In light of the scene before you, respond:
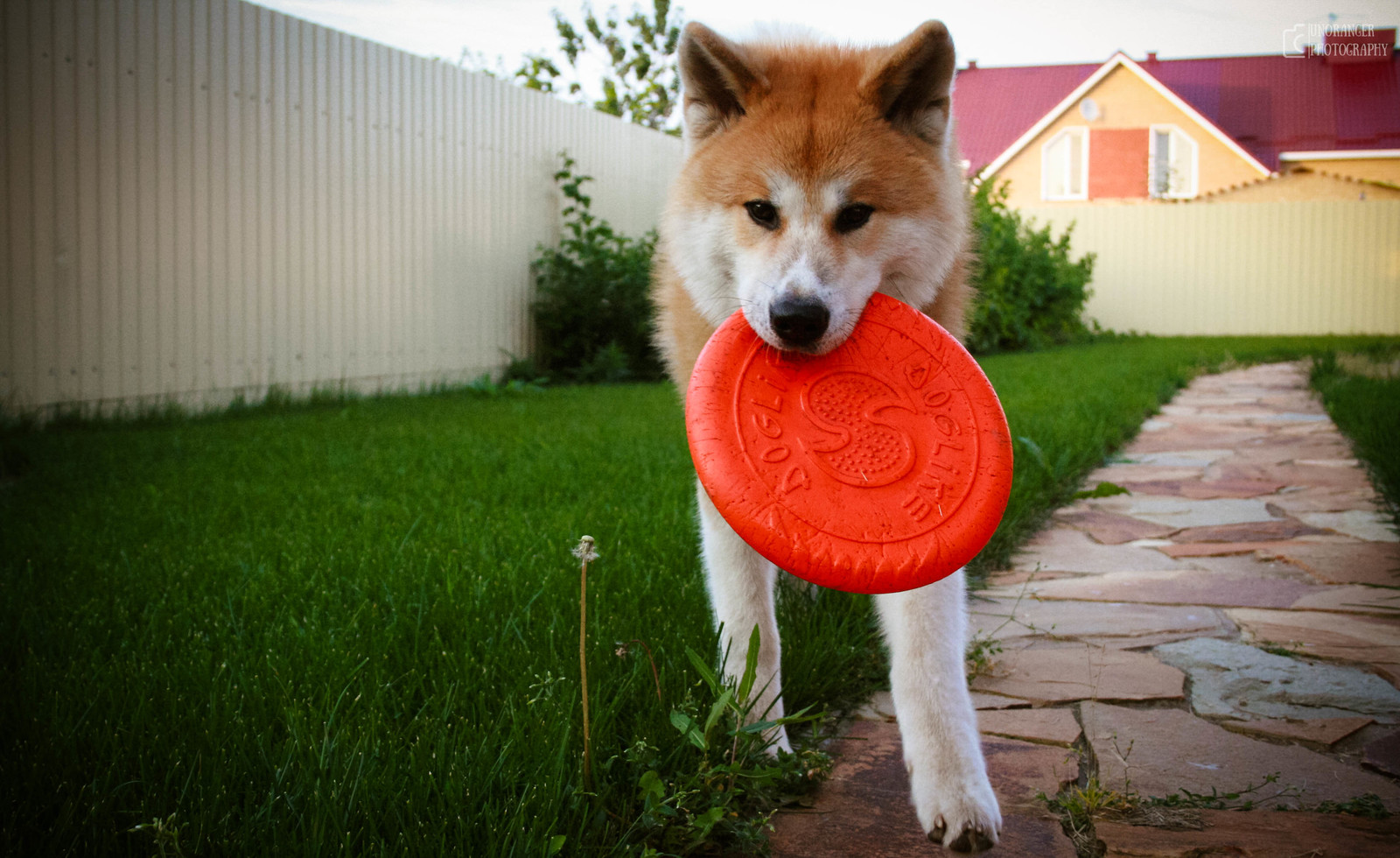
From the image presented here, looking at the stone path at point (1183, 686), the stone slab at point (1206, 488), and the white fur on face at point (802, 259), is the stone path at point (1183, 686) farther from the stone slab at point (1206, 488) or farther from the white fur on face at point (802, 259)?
→ the white fur on face at point (802, 259)

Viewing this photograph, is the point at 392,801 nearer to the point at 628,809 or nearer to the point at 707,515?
the point at 628,809

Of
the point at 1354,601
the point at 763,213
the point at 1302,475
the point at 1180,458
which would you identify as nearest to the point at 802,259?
the point at 763,213

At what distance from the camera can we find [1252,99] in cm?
2198

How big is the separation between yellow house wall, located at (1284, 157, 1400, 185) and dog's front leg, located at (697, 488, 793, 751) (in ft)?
72.1

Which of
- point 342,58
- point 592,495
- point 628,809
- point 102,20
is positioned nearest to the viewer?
point 628,809

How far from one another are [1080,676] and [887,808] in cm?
85

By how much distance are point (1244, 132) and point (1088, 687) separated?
2386 centimetres

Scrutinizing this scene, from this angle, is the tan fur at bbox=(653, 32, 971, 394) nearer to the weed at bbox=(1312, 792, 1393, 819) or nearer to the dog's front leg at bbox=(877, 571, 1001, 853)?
the dog's front leg at bbox=(877, 571, 1001, 853)

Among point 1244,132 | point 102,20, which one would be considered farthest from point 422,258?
point 1244,132

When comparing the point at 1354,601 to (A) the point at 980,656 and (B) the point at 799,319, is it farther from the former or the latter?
(B) the point at 799,319

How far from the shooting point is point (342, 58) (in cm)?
758

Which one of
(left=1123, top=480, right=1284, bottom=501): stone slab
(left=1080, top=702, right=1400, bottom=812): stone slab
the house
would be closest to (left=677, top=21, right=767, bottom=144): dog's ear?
(left=1080, top=702, right=1400, bottom=812): stone slab

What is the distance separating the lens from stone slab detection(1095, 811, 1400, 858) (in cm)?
159

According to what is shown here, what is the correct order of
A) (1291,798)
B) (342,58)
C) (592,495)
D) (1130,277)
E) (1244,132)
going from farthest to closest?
1. (1244,132)
2. (1130,277)
3. (342,58)
4. (592,495)
5. (1291,798)
